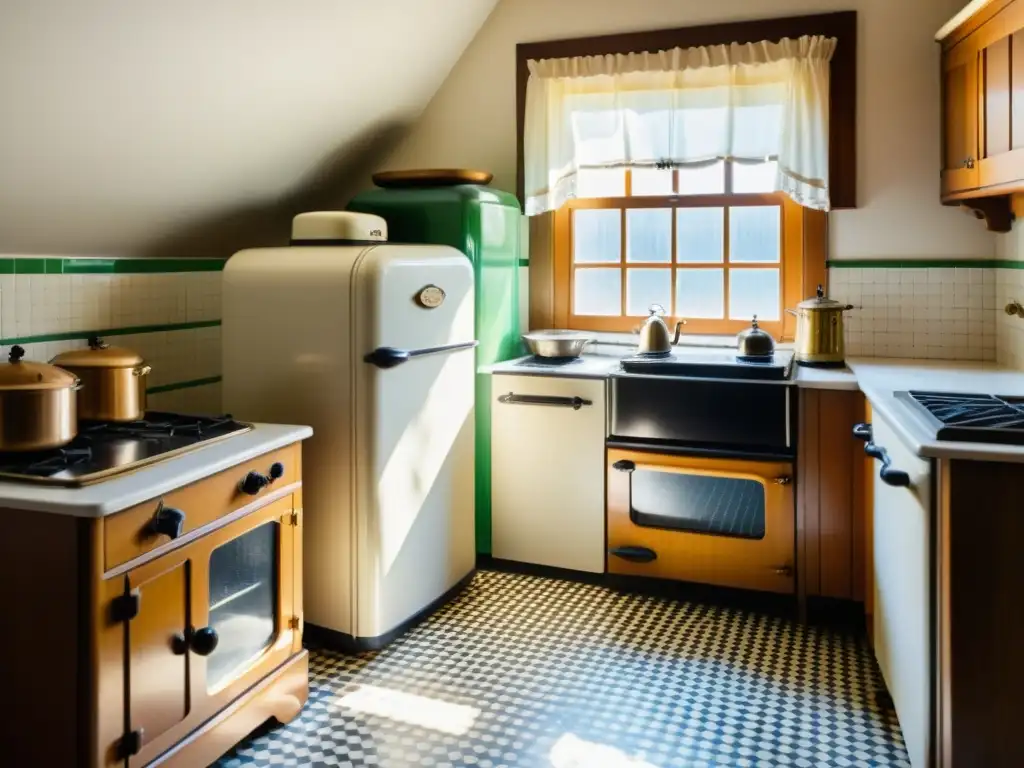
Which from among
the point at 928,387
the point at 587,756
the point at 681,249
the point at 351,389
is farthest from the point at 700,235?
the point at 587,756

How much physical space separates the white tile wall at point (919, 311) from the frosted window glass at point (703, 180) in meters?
0.59

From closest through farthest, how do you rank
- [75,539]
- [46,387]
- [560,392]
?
1. [75,539]
2. [46,387]
3. [560,392]

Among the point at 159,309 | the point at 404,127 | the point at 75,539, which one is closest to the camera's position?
the point at 75,539

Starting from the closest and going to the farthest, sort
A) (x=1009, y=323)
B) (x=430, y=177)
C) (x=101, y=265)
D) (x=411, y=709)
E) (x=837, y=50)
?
(x=411, y=709) → (x=101, y=265) → (x=1009, y=323) → (x=837, y=50) → (x=430, y=177)

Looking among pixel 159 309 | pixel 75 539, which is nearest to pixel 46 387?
pixel 75 539

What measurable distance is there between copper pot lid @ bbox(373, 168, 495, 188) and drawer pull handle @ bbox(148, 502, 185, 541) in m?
1.98

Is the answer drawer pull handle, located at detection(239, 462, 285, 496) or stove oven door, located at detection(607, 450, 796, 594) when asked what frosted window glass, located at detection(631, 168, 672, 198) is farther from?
drawer pull handle, located at detection(239, 462, 285, 496)

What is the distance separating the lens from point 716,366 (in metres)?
3.20

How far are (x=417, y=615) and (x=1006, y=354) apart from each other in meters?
2.29

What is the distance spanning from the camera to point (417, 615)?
9.94 feet

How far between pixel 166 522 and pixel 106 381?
2.13 ft

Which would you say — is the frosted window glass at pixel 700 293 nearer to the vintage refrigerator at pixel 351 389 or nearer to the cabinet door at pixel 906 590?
the vintage refrigerator at pixel 351 389

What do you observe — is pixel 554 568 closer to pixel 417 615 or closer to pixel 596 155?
pixel 417 615

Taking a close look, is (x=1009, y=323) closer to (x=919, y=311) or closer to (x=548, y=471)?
(x=919, y=311)
